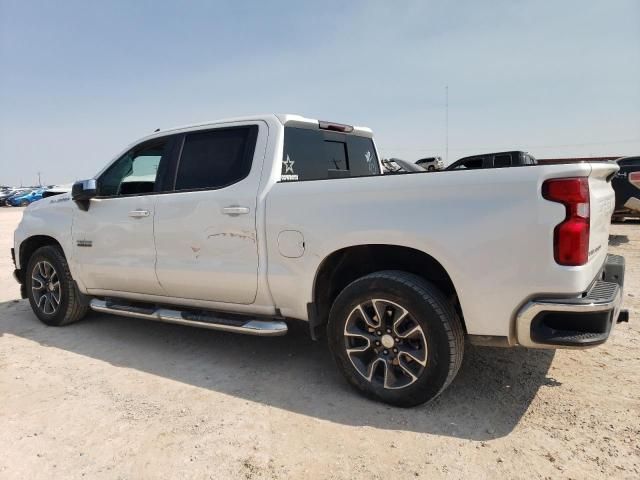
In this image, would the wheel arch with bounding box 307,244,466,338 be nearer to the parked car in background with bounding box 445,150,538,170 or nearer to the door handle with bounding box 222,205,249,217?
the door handle with bounding box 222,205,249,217

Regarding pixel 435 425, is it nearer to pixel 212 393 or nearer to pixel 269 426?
pixel 269 426

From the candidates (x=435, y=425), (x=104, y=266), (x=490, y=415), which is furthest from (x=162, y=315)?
(x=490, y=415)

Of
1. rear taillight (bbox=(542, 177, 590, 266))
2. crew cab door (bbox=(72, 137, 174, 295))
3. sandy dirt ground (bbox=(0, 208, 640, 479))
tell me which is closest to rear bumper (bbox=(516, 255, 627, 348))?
rear taillight (bbox=(542, 177, 590, 266))

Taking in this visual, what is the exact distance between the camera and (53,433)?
116 inches

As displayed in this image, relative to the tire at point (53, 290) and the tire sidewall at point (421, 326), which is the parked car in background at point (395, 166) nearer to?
the tire sidewall at point (421, 326)

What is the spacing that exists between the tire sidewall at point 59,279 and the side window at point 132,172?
97 centimetres

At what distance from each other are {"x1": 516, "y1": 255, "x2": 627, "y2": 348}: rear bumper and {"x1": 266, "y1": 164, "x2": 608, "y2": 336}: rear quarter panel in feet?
0.21

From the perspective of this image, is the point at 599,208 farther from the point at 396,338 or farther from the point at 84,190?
the point at 84,190

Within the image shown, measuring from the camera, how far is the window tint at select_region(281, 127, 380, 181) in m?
3.83

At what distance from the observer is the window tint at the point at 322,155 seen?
12.6ft

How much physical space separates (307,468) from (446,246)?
143 centimetres

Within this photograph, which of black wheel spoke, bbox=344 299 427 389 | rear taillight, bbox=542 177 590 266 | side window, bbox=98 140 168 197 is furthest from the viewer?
side window, bbox=98 140 168 197

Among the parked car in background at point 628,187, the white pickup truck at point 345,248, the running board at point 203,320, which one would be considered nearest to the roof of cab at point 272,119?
the white pickup truck at point 345,248

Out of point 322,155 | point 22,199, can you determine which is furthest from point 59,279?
point 22,199
